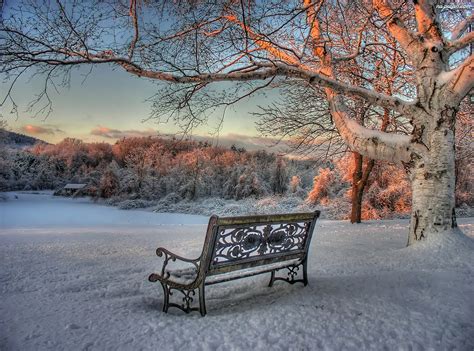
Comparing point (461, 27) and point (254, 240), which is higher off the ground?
point (461, 27)

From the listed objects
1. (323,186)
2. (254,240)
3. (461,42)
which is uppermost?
(461,42)

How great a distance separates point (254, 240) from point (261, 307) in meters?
0.70

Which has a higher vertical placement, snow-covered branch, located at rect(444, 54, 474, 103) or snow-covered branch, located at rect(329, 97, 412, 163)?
snow-covered branch, located at rect(444, 54, 474, 103)

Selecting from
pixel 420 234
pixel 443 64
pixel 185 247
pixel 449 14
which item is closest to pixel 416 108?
pixel 443 64

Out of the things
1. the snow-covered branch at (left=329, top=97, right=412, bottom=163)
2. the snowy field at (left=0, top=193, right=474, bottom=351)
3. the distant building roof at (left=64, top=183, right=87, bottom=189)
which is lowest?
the snowy field at (left=0, top=193, right=474, bottom=351)

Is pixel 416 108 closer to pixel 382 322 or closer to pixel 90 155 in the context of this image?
pixel 382 322

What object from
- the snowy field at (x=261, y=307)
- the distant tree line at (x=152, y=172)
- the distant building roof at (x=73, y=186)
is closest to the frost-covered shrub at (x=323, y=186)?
the distant tree line at (x=152, y=172)

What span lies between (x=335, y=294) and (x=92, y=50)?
5882mm

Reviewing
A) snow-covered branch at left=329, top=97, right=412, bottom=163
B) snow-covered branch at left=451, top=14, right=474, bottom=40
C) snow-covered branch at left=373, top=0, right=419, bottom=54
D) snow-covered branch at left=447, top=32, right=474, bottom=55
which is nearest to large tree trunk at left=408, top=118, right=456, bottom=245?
snow-covered branch at left=329, top=97, right=412, bottom=163

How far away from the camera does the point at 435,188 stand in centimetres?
616

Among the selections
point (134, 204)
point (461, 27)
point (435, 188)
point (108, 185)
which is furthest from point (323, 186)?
point (108, 185)

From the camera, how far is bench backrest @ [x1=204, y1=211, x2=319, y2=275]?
3367 millimetres

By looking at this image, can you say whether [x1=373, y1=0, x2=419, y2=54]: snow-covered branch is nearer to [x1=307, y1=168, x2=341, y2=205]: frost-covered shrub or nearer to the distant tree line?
[x1=307, y1=168, x2=341, y2=205]: frost-covered shrub

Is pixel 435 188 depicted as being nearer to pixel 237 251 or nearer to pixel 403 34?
pixel 403 34
